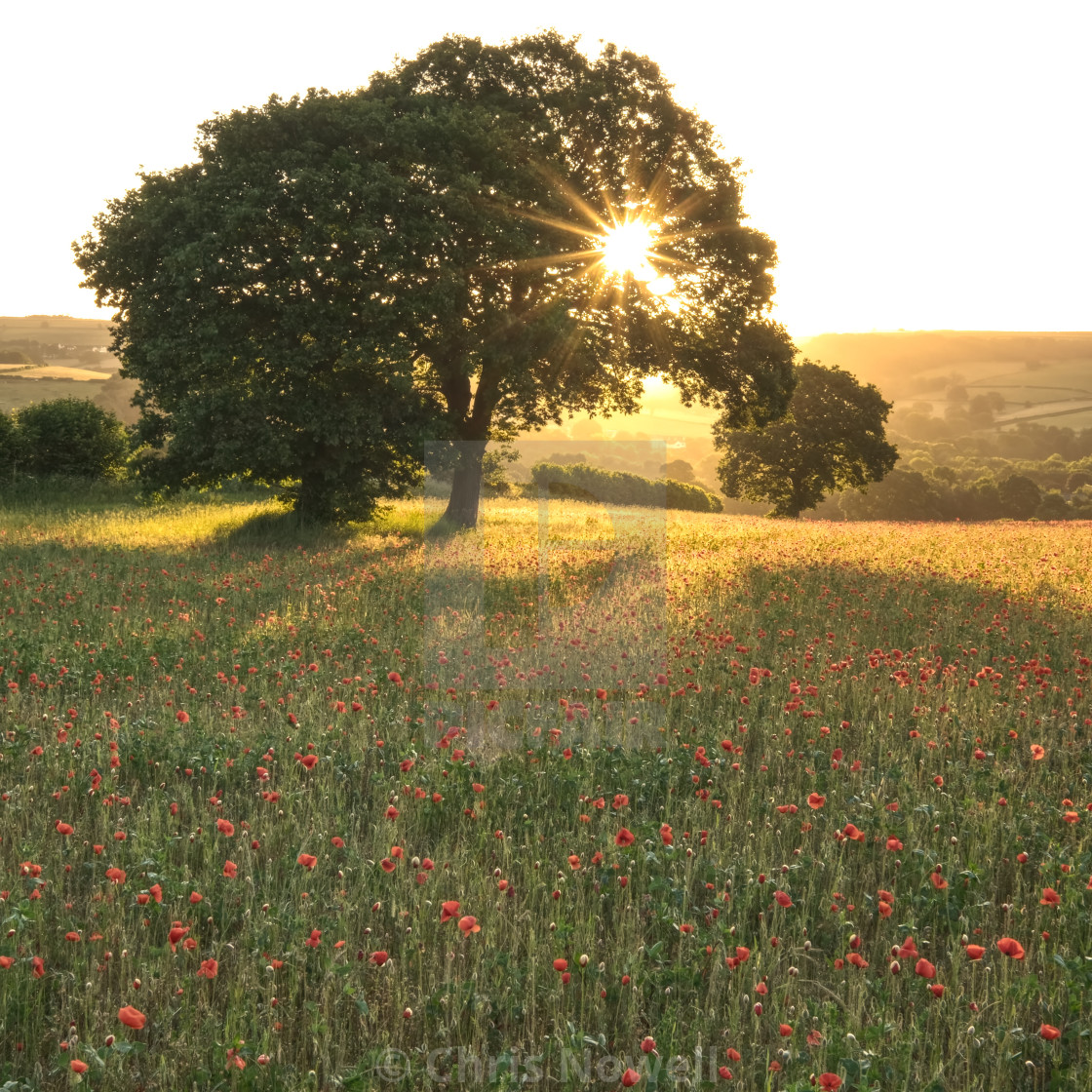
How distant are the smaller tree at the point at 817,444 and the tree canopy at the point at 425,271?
24.7 m

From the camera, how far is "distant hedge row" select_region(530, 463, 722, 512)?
119 feet

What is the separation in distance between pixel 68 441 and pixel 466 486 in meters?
16.4

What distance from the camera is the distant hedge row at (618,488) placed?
3616 centimetres

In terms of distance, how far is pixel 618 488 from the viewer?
52.0 meters

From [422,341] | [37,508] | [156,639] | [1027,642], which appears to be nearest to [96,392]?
[37,508]

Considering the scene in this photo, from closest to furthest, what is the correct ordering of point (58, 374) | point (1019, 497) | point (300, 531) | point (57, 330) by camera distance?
point (300, 531) < point (1019, 497) < point (58, 374) < point (57, 330)

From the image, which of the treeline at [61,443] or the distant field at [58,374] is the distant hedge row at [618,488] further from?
the distant field at [58,374]

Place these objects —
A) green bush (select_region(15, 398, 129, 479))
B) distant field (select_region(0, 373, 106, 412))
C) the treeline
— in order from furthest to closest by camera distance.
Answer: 1. distant field (select_region(0, 373, 106, 412))
2. green bush (select_region(15, 398, 129, 479))
3. the treeline

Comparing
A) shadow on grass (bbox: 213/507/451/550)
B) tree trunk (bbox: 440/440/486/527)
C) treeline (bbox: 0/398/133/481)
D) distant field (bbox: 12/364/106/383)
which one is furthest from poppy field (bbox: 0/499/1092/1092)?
distant field (bbox: 12/364/106/383)

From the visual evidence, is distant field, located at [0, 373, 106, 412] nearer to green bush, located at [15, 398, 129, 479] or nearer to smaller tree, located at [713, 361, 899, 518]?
green bush, located at [15, 398, 129, 479]

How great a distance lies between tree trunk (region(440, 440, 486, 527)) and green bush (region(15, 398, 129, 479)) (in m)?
13.8

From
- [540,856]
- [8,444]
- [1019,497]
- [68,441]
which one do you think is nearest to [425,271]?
[540,856]

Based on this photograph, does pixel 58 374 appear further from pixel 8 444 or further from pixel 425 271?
pixel 425 271

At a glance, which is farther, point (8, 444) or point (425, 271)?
point (8, 444)
